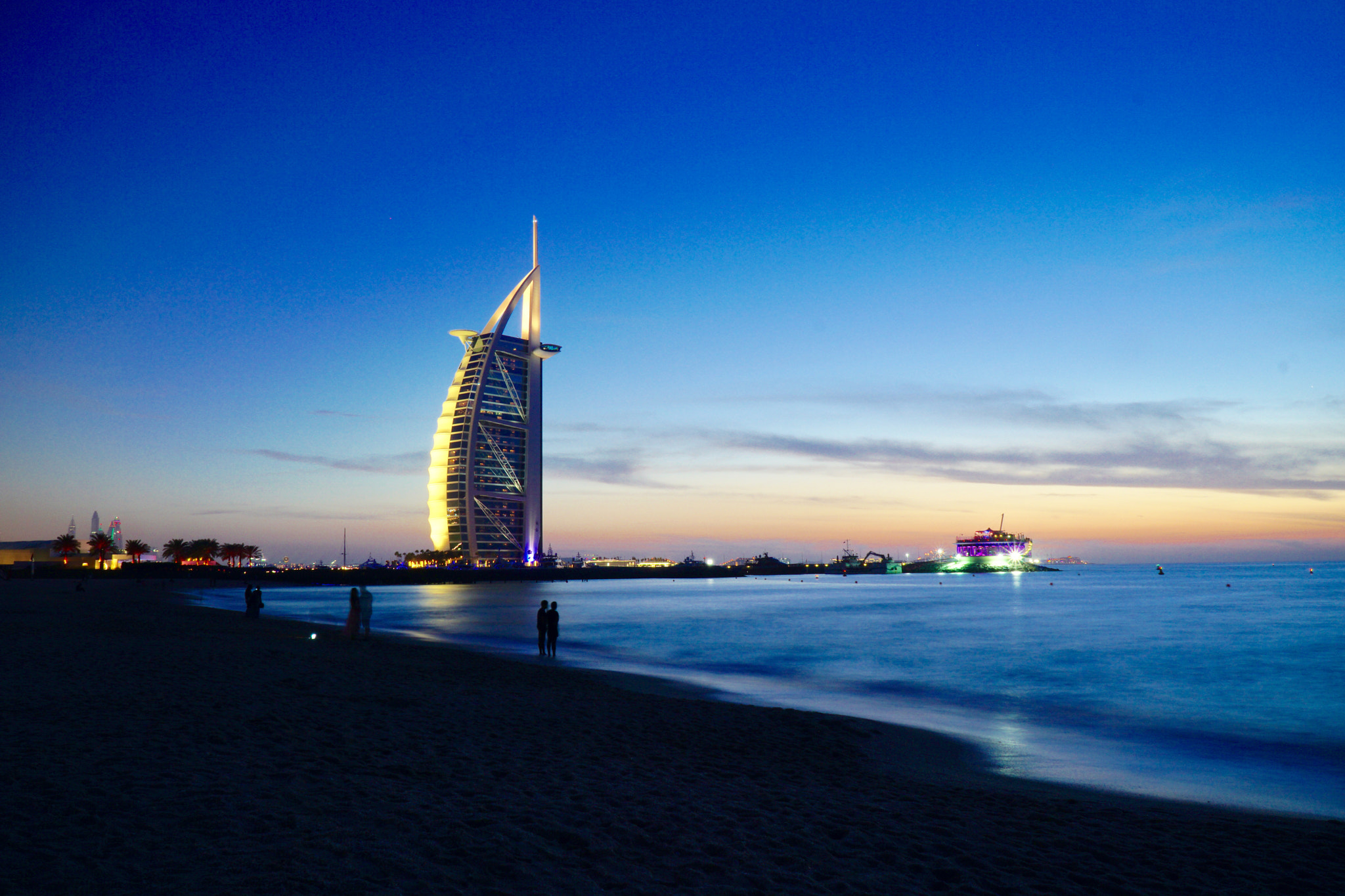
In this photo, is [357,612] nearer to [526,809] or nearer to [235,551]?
[526,809]

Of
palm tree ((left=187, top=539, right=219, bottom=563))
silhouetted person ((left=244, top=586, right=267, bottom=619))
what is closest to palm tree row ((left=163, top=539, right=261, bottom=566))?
palm tree ((left=187, top=539, right=219, bottom=563))

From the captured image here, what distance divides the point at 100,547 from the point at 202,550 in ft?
56.0

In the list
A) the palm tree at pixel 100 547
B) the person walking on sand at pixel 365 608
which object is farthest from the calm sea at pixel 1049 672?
the palm tree at pixel 100 547

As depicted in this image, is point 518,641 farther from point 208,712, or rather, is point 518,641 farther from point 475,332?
point 475,332

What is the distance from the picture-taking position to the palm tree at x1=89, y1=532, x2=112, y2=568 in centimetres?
12712

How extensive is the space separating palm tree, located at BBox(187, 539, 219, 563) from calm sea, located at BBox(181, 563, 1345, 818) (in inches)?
3887

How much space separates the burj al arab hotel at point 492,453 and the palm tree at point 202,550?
39.9 m

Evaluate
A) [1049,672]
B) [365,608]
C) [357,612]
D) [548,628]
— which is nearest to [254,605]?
[365,608]

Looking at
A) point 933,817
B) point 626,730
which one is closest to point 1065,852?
point 933,817

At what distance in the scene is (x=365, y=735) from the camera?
9.13 m

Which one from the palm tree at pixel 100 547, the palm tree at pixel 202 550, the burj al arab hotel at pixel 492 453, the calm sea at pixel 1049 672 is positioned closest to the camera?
the calm sea at pixel 1049 672

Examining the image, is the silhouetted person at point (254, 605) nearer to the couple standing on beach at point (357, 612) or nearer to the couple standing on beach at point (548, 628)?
the couple standing on beach at point (357, 612)

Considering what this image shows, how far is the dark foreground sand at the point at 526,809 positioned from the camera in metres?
5.09

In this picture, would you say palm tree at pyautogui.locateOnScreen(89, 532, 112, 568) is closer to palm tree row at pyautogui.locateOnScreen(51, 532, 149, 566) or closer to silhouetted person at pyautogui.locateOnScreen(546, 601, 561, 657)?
palm tree row at pyautogui.locateOnScreen(51, 532, 149, 566)
